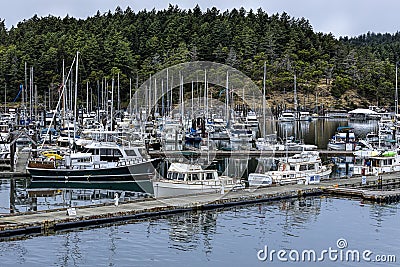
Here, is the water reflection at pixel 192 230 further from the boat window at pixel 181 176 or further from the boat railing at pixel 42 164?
the boat railing at pixel 42 164

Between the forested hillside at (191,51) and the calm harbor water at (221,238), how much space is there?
93.1 meters

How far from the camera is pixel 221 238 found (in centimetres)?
3941

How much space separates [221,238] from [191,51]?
401 feet

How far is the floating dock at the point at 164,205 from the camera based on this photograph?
38156 mm

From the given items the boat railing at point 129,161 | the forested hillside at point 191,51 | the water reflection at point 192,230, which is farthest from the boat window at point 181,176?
the forested hillside at point 191,51

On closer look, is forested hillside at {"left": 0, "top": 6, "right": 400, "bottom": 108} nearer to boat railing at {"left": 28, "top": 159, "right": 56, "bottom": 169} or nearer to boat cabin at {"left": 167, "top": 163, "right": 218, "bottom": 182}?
boat railing at {"left": 28, "top": 159, "right": 56, "bottom": 169}

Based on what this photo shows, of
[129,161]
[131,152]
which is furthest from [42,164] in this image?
[131,152]

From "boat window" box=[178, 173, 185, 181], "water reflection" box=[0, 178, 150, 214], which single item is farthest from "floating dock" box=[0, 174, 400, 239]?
"water reflection" box=[0, 178, 150, 214]

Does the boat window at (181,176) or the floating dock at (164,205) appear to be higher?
the boat window at (181,176)

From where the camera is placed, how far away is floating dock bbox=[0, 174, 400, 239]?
125 feet

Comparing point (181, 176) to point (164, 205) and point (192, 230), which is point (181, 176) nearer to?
point (164, 205)

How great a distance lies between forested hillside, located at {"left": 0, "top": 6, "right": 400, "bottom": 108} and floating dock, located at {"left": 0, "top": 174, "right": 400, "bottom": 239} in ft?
282

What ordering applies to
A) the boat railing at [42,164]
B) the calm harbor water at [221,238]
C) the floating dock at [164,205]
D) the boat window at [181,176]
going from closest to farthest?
the calm harbor water at [221,238]
the floating dock at [164,205]
the boat window at [181,176]
the boat railing at [42,164]

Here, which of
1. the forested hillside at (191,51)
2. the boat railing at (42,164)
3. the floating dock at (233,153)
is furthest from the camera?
the forested hillside at (191,51)
